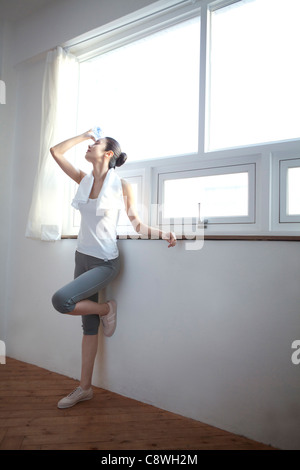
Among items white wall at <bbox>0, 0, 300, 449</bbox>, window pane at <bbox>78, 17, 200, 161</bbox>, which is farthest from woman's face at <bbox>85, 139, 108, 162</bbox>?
white wall at <bbox>0, 0, 300, 449</bbox>

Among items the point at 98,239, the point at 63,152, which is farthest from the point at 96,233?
the point at 63,152

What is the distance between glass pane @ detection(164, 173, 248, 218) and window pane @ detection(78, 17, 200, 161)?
218mm

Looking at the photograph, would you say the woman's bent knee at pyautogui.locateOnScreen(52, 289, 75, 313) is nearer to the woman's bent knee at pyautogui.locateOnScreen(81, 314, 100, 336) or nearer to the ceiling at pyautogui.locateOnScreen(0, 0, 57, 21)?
the woman's bent knee at pyautogui.locateOnScreen(81, 314, 100, 336)

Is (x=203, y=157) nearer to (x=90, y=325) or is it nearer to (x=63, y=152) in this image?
(x=63, y=152)

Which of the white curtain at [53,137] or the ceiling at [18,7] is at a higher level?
the ceiling at [18,7]

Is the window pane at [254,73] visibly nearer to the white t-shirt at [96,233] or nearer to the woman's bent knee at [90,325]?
the white t-shirt at [96,233]

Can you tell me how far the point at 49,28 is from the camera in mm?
2930

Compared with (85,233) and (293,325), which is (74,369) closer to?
(85,233)

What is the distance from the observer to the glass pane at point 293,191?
1850 millimetres

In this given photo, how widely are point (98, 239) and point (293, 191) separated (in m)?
1.06

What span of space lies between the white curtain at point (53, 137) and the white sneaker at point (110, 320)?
2.32 feet

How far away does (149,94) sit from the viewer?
253 cm

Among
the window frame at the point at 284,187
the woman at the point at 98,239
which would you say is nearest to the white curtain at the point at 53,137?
the woman at the point at 98,239

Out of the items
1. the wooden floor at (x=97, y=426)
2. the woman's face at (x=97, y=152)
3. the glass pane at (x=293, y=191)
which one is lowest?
the wooden floor at (x=97, y=426)
